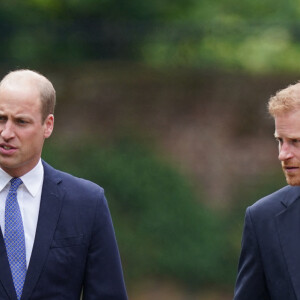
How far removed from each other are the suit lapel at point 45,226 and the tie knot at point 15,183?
126mm

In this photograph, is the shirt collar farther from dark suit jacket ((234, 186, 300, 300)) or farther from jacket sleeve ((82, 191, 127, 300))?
dark suit jacket ((234, 186, 300, 300))

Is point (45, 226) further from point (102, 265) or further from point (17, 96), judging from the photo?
→ point (17, 96)

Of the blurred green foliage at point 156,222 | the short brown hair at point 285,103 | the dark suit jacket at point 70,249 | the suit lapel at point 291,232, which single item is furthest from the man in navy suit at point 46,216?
the blurred green foliage at point 156,222

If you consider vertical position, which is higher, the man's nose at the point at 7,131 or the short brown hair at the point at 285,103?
the man's nose at the point at 7,131

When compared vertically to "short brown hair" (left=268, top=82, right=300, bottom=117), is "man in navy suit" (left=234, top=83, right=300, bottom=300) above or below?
below

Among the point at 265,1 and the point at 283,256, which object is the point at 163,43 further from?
the point at 283,256

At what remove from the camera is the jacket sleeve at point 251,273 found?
17.9ft

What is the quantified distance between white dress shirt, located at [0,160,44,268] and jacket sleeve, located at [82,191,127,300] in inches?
10.7

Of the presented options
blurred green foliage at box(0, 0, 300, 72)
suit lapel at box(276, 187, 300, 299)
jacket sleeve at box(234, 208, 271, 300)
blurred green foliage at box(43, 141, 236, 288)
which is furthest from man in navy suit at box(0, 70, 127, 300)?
blurred green foliage at box(0, 0, 300, 72)

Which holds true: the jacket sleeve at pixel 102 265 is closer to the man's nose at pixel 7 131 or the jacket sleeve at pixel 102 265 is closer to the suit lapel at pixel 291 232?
the man's nose at pixel 7 131

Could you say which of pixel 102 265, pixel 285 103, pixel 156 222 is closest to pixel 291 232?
pixel 285 103

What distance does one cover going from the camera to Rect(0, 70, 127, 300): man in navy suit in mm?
5266

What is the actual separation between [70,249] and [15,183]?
0.38m

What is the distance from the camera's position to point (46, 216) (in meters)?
5.38
